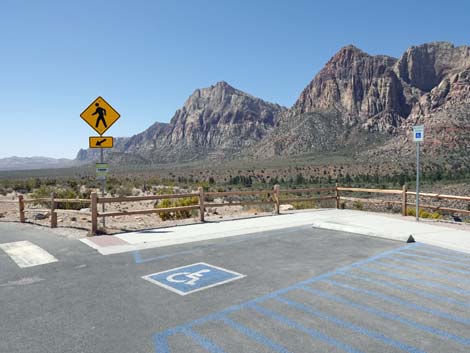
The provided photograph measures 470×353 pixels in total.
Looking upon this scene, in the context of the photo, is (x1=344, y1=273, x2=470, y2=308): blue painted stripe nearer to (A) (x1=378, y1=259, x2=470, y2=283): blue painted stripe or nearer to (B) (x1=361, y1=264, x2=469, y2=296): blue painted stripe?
(B) (x1=361, y1=264, x2=469, y2=296): blue painted stripe

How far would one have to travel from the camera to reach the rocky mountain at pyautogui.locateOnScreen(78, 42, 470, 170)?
287 ft

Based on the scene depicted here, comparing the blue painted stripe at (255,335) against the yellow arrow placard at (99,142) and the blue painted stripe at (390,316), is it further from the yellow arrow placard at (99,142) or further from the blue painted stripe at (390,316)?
the yellow arrow placard at (99,142)

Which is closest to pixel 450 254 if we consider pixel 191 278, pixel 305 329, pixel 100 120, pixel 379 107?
pixel 305 329

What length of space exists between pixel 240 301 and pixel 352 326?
161cm

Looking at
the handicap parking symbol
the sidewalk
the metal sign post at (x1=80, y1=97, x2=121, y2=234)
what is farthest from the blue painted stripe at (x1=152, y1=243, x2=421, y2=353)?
the metal sign post at (x1=80, y1=97, x2=121, y2=234)

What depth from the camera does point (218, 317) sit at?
488 centimetres

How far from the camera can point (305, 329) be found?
4535 millimetres

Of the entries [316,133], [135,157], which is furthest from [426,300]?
[135,157]

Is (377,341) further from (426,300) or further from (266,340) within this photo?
(426,300)

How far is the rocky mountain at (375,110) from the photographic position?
287 feet

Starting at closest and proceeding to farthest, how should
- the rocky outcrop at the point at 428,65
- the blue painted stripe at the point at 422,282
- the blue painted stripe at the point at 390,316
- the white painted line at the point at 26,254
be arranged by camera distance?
the blue painted stripe at the point at 390,316 → the blue painted stripe at the point at 422,282 → the white painted line at the point at 26,254 → the rocky outcrop at the point at 428,65

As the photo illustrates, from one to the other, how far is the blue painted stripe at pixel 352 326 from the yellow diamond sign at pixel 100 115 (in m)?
8.14

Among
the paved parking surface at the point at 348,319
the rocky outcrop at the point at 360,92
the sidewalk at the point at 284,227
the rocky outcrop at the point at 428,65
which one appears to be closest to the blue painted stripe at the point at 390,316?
the paved parking surface at the point at 348,319

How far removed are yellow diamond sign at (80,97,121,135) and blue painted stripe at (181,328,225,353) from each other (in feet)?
27.3
